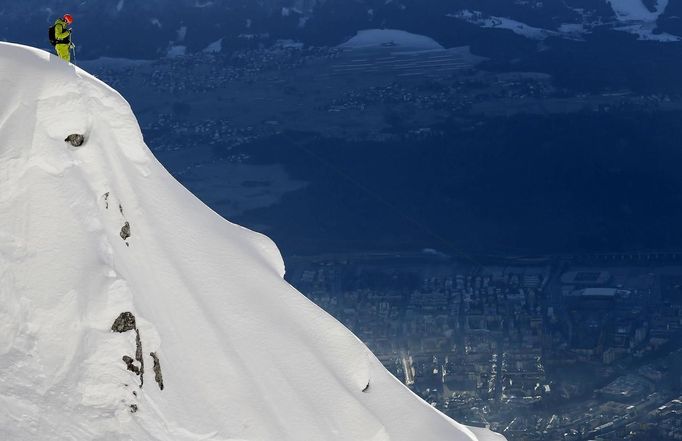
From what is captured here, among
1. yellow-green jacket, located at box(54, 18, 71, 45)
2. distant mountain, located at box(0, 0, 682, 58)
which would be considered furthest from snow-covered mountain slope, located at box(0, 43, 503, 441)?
distant mountain, located at box(0, 0, 682, 58)

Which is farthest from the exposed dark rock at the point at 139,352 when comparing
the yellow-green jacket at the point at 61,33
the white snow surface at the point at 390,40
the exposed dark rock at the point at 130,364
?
the white snow surface at the point at 390,40

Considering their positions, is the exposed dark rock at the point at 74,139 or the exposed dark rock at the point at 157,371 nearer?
the exposed dark rock at the point at 157,371

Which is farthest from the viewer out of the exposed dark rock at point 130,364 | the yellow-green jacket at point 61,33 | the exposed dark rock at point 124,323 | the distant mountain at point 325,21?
the distant mountain at point 325,21

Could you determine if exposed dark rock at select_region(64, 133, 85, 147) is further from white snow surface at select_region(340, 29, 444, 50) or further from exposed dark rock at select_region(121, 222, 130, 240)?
white snow surface at select_region(340, 29, 444, 50)

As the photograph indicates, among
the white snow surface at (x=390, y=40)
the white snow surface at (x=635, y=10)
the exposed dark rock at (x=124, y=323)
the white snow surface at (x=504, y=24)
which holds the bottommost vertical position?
the white snow surface at (x=390, y=40)

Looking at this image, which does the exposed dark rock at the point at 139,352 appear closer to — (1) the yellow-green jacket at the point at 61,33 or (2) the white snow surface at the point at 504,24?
(1) the yellow-green jacket at the point at 61,33

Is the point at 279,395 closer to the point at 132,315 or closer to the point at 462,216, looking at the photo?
the point at 132,315

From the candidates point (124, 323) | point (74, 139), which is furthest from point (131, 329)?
point (74, 139)
